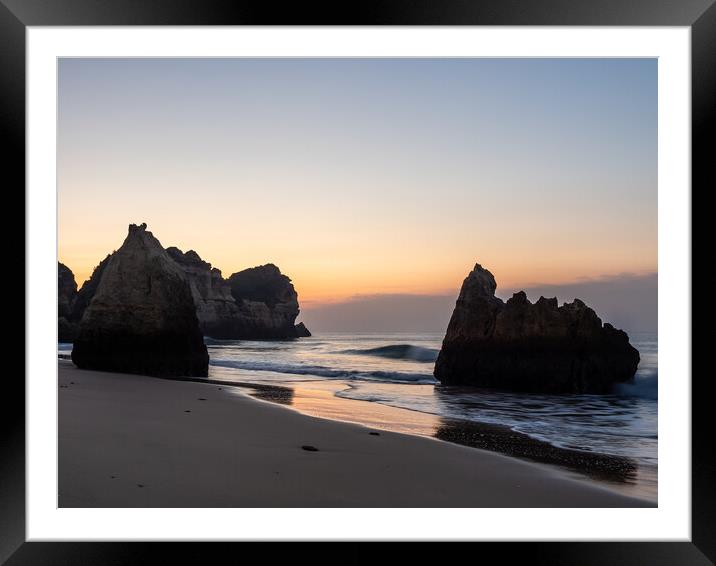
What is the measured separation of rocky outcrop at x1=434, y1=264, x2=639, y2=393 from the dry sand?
694 cm

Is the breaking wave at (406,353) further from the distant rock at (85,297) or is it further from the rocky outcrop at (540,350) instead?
the rocky outcrop at (540,350)

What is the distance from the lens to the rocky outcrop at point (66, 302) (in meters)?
27.4

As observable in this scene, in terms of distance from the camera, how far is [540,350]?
1184cm

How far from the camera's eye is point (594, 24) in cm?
263

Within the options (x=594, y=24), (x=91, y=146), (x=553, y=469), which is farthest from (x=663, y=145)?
(x=91, y=146)

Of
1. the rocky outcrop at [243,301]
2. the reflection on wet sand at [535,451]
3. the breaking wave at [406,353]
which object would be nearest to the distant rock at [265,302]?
the rocky outcrop at [243,301]

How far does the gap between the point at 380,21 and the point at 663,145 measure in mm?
1567

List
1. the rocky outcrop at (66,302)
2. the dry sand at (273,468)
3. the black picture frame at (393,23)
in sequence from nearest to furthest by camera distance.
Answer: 1. the black picture frame at (393,23)
2. the dry sand at (273,468)
3. the rocky outcrop at (66,302)

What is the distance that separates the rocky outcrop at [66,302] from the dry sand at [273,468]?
24419mm

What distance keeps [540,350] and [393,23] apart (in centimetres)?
1038

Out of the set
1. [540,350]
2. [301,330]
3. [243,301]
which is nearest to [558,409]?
[540,350]

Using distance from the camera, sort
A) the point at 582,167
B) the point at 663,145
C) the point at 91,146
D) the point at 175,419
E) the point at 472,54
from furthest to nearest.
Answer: the point at 582,167, the point at 91,146, the point at 175,419, the point at 472,54, the point at 663,145

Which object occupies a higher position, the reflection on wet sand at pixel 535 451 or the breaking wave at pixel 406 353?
the reflection on wet sand at pixel 535 451

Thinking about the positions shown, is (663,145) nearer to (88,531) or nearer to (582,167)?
(88,531)
